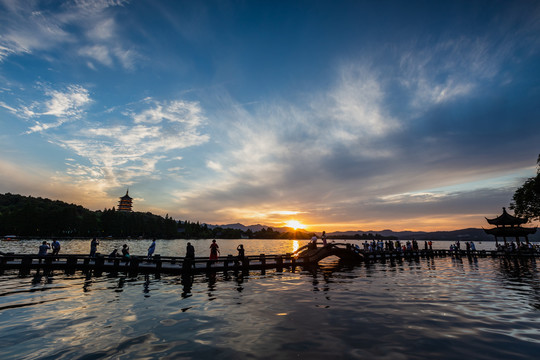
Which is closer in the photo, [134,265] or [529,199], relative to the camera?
[134,265]

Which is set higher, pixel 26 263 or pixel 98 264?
pixel 26 263

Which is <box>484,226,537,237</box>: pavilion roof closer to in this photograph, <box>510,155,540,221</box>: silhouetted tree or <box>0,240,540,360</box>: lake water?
<box>510,155,540,221</box>: silhouetted tree

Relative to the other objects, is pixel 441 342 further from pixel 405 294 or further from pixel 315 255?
pixel 315 255

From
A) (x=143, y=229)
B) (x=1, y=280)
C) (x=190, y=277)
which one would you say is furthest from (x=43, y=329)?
(x=143, y=229)

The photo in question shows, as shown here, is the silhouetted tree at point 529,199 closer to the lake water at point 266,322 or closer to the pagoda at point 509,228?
the pagoda at point 509,228

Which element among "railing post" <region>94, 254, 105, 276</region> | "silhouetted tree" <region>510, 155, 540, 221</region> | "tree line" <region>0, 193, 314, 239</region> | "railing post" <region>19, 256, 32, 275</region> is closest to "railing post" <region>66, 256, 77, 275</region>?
"railing post" <region>94, 254, 105, 276</region>

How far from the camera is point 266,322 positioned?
9109 millimetres

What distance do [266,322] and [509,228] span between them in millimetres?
56312

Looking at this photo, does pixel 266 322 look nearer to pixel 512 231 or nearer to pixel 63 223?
pixel 512 231

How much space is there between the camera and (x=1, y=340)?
7.25m

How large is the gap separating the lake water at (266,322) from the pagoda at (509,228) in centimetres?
3938

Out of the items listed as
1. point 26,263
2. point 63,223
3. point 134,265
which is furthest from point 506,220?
point 63,223

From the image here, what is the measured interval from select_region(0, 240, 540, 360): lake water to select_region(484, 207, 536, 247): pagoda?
3938 cm

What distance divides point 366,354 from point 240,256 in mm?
18759
